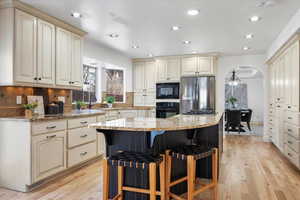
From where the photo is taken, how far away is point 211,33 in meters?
4.00

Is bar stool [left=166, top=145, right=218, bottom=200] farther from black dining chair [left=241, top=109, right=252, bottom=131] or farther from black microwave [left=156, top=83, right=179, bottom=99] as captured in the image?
black dining chair [left=241, top=109, right=252, bottom=131]

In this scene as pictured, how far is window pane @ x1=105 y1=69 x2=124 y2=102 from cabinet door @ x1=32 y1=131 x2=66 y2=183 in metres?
2.91

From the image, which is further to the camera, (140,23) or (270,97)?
(270,97)

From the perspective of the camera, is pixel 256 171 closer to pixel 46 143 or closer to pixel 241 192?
pixel 241 192

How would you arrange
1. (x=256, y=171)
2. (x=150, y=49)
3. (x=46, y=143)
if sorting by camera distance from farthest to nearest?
1. (x=150, y=49)
2. (x=256, y=171)
3. (x=46, y=143)

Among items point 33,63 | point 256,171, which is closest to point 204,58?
point 256,171

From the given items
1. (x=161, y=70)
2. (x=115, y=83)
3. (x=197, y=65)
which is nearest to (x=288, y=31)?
(x=197, y=65)

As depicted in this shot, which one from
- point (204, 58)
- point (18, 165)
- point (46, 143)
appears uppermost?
point (204, 58)

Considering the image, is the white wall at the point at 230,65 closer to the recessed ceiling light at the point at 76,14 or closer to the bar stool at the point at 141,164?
the recessed ceiling light at the point at 76,14

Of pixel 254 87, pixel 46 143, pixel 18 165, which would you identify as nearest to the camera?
pixel 18 165

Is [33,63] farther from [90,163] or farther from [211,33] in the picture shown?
[211,33]

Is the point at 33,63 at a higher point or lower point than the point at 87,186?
higher

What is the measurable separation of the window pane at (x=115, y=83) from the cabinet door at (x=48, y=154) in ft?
9.56

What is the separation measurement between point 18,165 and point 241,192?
8.99ft
